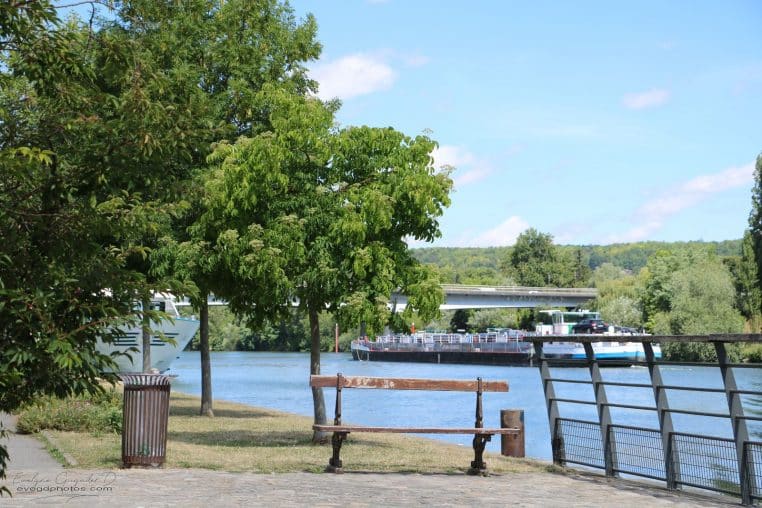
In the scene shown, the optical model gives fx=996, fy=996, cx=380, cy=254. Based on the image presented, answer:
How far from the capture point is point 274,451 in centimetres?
1557

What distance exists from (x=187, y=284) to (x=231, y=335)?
137881mm

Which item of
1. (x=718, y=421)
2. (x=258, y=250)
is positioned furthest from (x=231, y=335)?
(x=258, y=250)

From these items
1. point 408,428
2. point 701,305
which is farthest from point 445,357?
point 408,428

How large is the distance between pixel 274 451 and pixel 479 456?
395 centimetres

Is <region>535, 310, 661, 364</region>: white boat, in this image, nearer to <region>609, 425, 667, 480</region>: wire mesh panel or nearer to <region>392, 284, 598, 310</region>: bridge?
<region>392, 284, 598, 310</region>: bridge

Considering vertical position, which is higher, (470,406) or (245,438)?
(245,438)

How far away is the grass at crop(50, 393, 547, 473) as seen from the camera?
13.4 metres

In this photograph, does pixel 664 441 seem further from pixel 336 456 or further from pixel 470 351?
pixel 470 351

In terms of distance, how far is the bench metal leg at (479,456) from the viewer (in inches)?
510

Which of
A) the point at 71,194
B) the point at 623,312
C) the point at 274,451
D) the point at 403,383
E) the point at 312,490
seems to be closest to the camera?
the point at 71,194

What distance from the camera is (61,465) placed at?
1293 cm

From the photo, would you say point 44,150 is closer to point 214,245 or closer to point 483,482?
point 483,482

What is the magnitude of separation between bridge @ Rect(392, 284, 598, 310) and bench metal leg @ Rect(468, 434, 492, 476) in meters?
74.4

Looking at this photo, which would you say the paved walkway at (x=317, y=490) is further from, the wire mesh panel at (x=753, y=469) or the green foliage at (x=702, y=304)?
the green foliage at (x=702, y=304)
